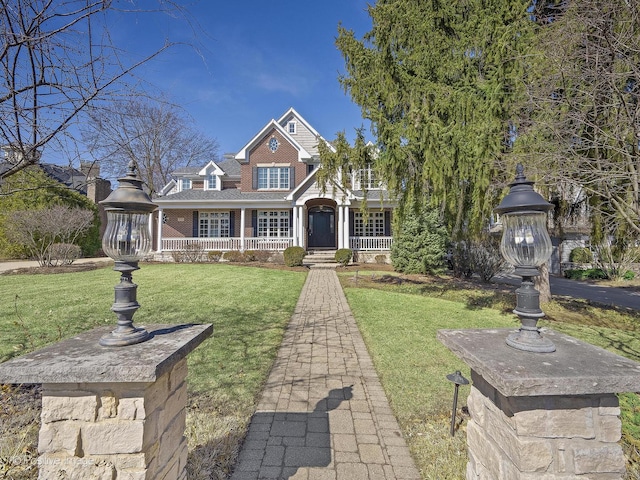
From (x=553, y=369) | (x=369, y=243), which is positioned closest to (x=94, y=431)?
(x=553, y=369)

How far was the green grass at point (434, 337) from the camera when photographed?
265 cm

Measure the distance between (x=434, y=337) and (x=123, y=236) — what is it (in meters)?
5.40

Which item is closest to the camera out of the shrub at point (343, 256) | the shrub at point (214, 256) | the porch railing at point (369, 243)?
the shrub at point (343, 256)

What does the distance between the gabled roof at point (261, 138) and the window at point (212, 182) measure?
8.61 feet

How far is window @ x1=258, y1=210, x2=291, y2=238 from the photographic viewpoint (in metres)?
18.4

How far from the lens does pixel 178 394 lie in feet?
6.23

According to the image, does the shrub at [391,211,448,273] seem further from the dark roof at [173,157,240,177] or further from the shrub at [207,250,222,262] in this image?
the dark roof at [173,157,240,177]

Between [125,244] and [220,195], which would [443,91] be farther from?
[220,195]

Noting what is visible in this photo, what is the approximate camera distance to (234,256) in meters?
16.7

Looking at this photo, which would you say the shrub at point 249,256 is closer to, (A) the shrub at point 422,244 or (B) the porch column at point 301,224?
(B) the porch column at point 301,224

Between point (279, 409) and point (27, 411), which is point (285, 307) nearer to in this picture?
point (279, 409)

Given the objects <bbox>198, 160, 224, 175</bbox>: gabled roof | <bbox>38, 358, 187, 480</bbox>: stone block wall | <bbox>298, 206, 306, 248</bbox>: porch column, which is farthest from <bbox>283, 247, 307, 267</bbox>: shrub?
<bbox>38, 358, 187, 480</bbox>: stone block wall

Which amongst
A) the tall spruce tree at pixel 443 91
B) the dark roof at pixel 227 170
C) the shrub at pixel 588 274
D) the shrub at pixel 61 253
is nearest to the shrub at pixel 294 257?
the tall spruce tree at pixel 443 91

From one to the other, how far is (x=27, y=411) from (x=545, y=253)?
15.7 ft
